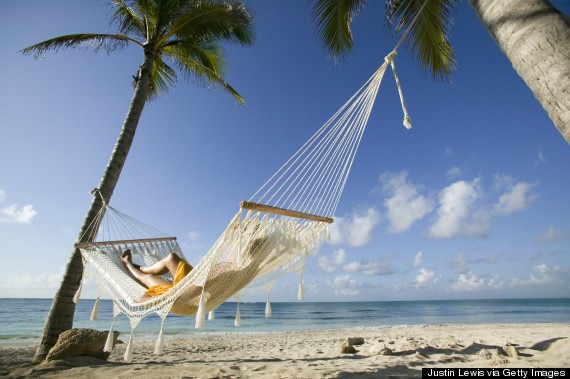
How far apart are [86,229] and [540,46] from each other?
3043mm

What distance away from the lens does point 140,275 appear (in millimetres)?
2455

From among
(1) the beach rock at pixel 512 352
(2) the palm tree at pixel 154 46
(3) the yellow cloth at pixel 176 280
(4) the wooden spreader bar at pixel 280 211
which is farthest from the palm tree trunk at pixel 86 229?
(1) the beach rock at pixel 512 352

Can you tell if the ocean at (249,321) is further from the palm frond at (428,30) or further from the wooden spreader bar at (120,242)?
the palm frond at (428,30)

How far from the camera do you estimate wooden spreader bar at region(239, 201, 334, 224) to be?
152 cm

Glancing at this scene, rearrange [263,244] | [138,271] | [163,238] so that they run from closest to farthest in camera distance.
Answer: [263,244], [138,271], [163,238]

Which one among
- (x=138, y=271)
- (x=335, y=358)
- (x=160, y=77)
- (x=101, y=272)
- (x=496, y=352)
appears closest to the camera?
(x=101, y=272)

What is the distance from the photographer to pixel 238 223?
1.58 metres

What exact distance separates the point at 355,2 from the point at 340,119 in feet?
4.17

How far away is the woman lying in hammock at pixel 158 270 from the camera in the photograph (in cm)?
221

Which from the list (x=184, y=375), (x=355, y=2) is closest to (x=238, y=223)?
(x=184, y=375)

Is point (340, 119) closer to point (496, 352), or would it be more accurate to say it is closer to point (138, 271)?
point (138, 271)

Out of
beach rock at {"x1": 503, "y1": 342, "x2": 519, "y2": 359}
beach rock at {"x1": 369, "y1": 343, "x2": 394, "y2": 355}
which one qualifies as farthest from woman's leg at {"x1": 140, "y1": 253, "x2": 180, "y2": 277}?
beach rock at {"x1": 503, "y1": 342, "x2": 519, "y2": 359}

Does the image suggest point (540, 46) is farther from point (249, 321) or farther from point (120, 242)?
point (249, 321)

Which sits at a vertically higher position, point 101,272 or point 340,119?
point 340,119
